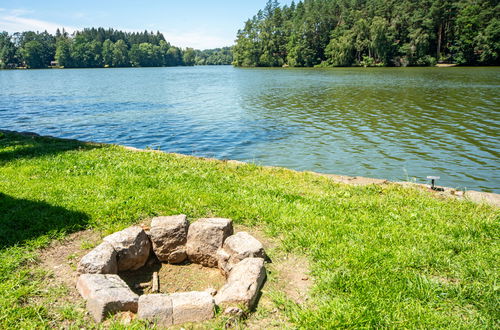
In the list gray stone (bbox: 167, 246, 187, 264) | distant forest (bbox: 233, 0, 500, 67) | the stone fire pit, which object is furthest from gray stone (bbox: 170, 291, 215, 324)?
distant forest (bbox: 233, 0, 500, 67)

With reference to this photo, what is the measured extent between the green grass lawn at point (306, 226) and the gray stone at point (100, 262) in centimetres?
40

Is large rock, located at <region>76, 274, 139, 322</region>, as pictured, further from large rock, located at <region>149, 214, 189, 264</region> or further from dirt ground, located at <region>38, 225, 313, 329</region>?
large rock, located at <region>149, 214, 189, 264</region>

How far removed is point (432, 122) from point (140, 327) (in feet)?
70.5

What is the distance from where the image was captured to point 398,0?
297 feet

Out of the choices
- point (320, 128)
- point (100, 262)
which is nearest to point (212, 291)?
point (100, 262)

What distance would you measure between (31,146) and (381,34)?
8853 cm

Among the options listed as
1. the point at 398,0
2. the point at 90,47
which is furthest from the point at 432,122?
the point at 90,47

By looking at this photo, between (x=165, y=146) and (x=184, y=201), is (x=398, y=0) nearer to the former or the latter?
(x=165, y=146)

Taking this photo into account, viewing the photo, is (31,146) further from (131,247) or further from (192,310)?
(192,310)

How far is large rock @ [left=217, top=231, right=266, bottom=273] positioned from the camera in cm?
496

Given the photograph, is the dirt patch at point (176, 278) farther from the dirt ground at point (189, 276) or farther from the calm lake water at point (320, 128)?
the calm lake water at point (320, 128)

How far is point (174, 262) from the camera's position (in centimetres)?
553

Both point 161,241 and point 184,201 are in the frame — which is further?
point 184,201

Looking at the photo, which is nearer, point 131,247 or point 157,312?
point 157,312
